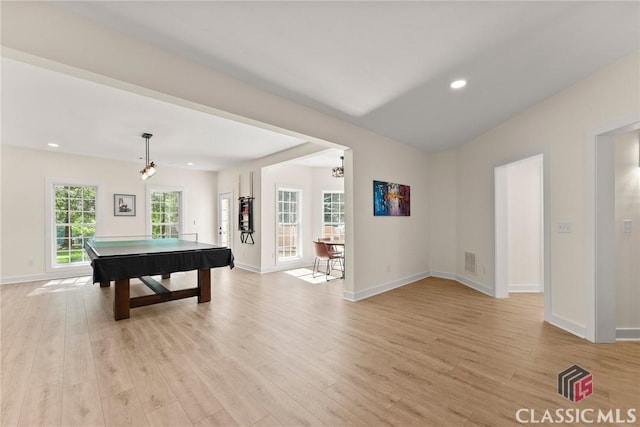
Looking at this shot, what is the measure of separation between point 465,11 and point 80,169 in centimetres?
754

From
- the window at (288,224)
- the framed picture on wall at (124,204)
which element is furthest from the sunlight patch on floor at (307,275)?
the framed picture on wall at (124,204)

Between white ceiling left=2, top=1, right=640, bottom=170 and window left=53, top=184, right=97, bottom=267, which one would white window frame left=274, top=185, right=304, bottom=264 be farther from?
window left=53, top=184, right=97, bottom=267

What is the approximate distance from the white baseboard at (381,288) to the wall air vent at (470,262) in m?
0.85

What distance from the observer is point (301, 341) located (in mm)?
2721

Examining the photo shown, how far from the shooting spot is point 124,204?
6500mm

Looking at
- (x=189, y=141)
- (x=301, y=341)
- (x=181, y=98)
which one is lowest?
(x=301, y=341)

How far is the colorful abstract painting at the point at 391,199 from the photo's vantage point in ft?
14.8

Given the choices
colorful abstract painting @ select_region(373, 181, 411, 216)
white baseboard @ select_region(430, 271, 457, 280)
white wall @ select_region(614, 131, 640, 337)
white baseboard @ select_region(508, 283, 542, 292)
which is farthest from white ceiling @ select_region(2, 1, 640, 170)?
white baseboard @ select_region(430, 271, 457, 280)

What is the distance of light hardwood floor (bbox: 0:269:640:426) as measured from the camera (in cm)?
173

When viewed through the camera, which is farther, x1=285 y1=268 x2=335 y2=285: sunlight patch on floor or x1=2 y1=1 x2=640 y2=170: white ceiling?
x1=285 y1=268 x2=335 y2=285: sunlight patch on floor

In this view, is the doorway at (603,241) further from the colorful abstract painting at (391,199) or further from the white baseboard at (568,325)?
the colorful abstract painting at (391,199)

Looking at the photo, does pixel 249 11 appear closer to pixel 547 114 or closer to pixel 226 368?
pixel 226 368

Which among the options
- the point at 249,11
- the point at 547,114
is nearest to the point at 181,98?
the point at 249,11

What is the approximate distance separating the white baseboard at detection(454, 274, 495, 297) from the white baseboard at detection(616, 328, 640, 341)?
5.02ft
